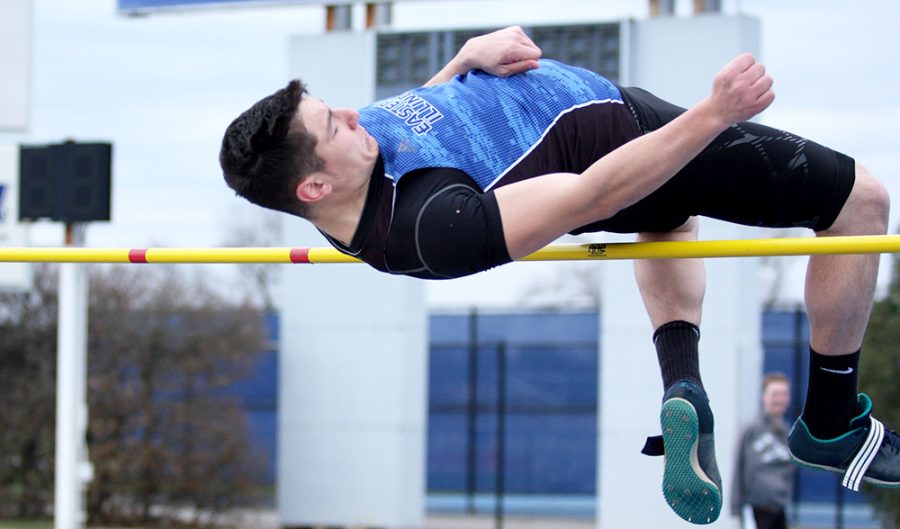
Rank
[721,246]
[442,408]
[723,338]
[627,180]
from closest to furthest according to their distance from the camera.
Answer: [627,180]
[721,246]
[723,338]
[442,408]

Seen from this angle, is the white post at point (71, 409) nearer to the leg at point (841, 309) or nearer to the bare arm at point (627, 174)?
the leg at point (841, 309)

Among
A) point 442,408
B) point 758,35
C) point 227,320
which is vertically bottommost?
point 442,408

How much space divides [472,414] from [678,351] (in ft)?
30.4

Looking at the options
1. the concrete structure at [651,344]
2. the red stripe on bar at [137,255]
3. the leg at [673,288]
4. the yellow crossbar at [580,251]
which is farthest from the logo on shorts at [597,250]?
the concrete structure at [651,344]

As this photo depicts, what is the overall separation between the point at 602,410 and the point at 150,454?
4075mm

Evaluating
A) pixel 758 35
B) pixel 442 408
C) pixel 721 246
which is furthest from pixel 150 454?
pixel 721 246

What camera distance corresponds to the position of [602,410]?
10.0 m

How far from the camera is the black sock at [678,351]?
144 inches

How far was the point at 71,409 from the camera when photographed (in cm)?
949

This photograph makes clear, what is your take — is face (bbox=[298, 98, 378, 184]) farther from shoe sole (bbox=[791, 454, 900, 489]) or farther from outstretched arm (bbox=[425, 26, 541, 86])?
shoe sole (bbox=[791, 454, 900, 489])

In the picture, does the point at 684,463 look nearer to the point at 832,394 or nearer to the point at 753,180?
the point at 832,394

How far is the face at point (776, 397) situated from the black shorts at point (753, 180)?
4.32 m

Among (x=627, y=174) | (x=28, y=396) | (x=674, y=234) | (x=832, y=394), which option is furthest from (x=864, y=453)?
(x=28, y=396)

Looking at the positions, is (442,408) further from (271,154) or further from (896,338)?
(271,154)
